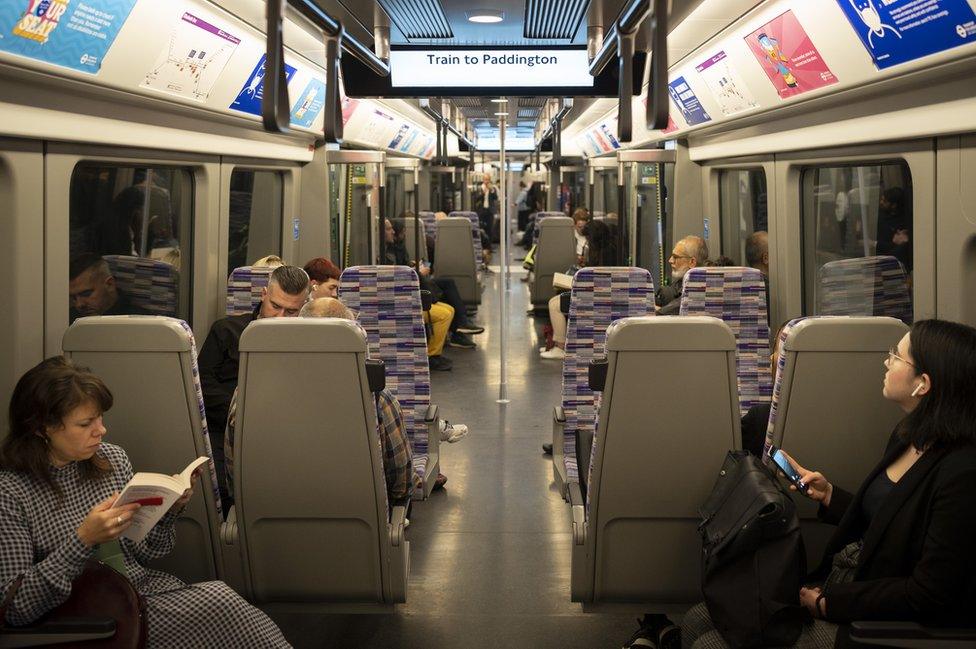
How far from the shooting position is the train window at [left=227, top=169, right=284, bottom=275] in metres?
7.27

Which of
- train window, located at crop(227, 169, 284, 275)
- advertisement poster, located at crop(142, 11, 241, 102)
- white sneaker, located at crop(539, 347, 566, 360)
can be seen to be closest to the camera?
advertisement poster, located at crop(142, 11, 241, 102)

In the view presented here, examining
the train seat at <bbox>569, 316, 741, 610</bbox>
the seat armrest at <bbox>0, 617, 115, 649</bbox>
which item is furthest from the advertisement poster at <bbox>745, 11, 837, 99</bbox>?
the seat armrest at <bbox>0, 617, 115, 649</bbox>

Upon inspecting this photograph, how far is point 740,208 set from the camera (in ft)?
27.0

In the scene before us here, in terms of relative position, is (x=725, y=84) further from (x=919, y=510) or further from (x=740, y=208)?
(x=919, y=510)

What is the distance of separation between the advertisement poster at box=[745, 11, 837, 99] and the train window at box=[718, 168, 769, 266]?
4.33ft

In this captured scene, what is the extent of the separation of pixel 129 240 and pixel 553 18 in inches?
108

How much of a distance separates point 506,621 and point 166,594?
1.56 metres

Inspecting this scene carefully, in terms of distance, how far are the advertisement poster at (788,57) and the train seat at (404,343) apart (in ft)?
7.09

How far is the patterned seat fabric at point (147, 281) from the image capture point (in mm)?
5195

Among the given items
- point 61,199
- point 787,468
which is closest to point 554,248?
point 61,199

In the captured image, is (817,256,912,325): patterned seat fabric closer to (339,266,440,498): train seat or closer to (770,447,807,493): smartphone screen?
(770,447,807,493): smartphone screen

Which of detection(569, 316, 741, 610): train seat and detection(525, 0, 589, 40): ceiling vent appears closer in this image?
detection(569, 316, 741, 610): train seat

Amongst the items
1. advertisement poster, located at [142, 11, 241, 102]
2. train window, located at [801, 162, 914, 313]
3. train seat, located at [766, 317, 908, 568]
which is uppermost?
advertisement poster, located at [142, 11, 241, 102]

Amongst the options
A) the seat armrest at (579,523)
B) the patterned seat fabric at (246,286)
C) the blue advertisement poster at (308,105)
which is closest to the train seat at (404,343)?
the patterned seat fabric at (246,286)
